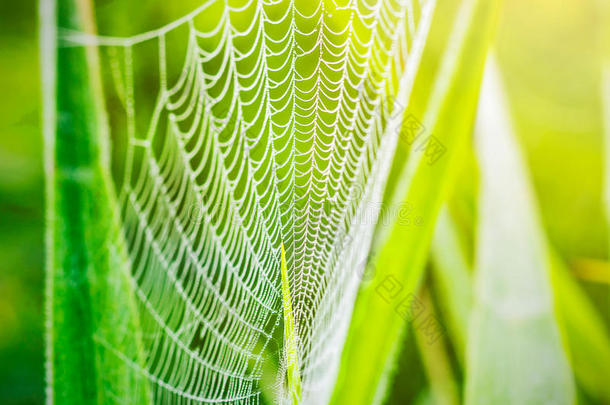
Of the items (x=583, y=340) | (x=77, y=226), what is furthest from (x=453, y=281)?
(x=77, y=226)

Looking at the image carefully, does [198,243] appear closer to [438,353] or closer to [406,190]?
[406,190]

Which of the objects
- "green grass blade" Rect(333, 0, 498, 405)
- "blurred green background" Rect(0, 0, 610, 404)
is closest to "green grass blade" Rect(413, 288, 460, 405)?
"blurred green background" Rect(0, 0, 610, 404)

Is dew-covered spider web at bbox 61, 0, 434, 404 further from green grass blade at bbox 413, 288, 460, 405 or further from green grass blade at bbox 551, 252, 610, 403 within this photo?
green grass blade at bbox 551, 252, 610, 403

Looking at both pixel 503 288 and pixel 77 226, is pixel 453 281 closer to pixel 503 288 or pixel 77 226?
pixel 503 288

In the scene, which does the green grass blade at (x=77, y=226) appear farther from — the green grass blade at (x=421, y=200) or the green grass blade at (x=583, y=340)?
the green grass blade at (x=583, y=340)

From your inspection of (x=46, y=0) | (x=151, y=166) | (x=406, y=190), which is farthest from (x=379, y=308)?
(x=46, y=0)

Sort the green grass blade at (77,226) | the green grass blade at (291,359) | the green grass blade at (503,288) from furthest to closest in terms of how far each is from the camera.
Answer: the green grass blade at (503,288) < the green grass blade at (291,359) < the green grass blade at (77,226)

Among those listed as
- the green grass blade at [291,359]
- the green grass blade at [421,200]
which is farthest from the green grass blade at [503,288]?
the green grass blade at [291,359]
